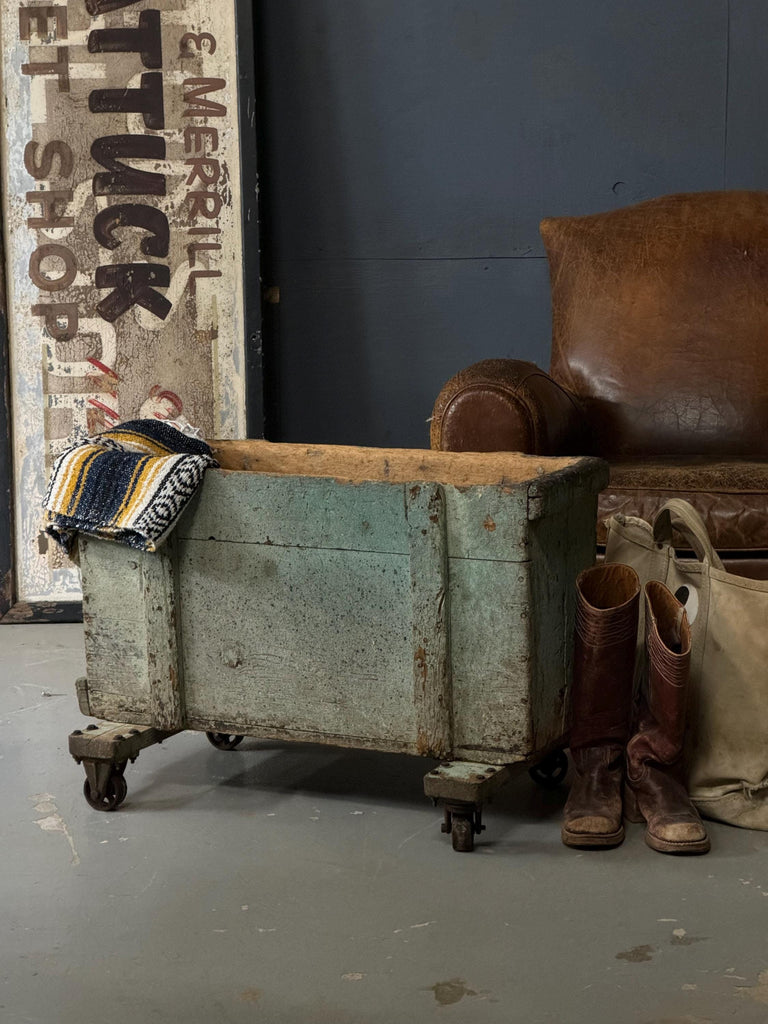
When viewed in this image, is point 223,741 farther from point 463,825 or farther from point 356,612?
point 463,825

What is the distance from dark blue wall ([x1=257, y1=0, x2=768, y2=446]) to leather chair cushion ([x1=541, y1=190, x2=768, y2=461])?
35 cm

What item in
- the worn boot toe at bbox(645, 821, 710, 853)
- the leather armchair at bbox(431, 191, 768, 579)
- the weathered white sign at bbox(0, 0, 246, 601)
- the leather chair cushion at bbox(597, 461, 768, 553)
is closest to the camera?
the worn boot toe at bbox(645, 821, 710, 853)

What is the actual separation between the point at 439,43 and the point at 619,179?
619 millimetres

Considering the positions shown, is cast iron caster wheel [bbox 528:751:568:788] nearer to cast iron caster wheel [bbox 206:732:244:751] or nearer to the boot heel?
the boot heel

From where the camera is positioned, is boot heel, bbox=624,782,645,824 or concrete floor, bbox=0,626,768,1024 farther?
boot heel, bbox=624,782,645,824

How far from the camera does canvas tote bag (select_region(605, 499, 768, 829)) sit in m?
2.14

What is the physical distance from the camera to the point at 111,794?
227 centimetres

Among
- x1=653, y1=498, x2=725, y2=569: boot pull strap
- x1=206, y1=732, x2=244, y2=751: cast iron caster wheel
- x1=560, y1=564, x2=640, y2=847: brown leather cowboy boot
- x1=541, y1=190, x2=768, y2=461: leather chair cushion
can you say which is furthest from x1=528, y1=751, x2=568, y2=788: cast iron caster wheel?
x1=541, y1=190, x2=768, y2=461: leather chair cushion

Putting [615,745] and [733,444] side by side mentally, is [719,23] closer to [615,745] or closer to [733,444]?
[733,444]

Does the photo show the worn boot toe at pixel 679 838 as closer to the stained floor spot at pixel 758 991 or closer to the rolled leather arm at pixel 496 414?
the stained floor spot at pixel 758 991

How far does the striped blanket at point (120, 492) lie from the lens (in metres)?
2.15

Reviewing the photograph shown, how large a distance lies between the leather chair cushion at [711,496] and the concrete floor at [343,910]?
58 centimetres

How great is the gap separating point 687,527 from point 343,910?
89 cm

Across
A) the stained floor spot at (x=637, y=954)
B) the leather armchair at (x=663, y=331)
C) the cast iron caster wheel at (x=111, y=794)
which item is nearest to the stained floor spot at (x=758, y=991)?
the stained floor spot at (x=637, y=954)
